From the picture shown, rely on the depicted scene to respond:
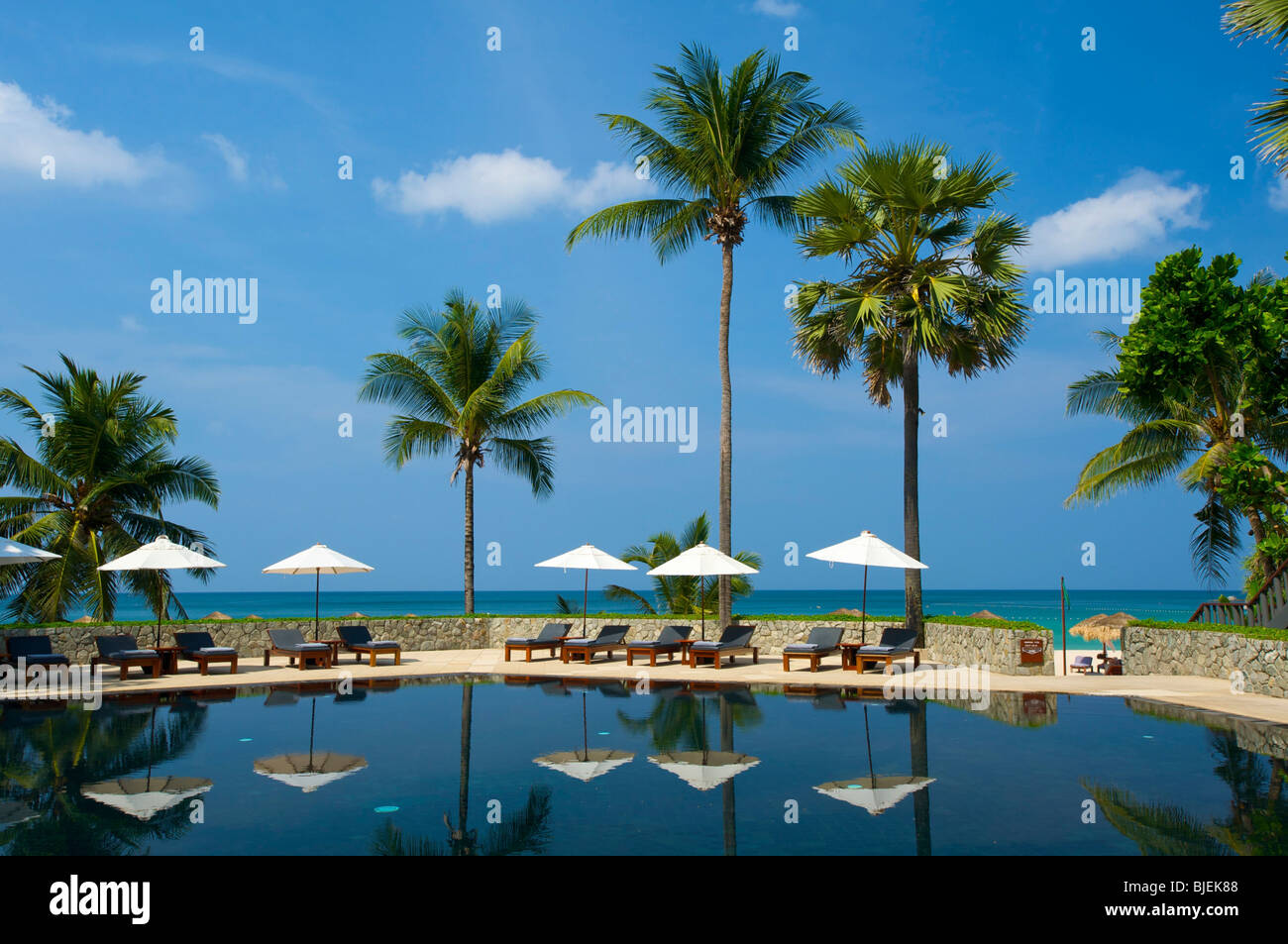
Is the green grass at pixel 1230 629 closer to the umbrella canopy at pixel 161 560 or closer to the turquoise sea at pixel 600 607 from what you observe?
the umbrella canopy at pixel 161 560

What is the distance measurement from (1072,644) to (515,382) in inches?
1326

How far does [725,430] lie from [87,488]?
14291mm

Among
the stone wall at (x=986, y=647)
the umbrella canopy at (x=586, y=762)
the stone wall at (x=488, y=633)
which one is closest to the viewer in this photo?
the umbrella canopy at (x=586, y=762)

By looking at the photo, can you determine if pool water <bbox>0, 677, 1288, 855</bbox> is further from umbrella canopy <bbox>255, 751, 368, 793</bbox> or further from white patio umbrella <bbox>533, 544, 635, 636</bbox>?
white patio umbrella <bbox>533, 544, 635, 636</bbox>

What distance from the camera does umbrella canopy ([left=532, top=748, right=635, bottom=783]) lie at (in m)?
8.08

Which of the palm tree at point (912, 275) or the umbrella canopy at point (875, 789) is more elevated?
the palm tree at point (912, 275)

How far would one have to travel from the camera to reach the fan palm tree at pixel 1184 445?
63.5 feet

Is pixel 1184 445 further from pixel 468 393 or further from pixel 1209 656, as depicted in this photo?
pixel 468 393

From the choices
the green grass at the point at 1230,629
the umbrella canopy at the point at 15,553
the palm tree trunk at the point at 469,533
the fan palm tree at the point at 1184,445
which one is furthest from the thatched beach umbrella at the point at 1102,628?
the umbrella canopy at the point at 15,553

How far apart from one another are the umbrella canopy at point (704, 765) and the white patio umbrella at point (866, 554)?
23.2 ft

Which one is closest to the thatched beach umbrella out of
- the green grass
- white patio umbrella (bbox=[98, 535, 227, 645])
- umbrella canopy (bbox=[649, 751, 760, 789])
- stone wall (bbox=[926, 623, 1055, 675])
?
stone wall (bbox=[926, 623, 1055, 675])

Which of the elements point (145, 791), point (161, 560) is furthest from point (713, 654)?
point (145, 791)

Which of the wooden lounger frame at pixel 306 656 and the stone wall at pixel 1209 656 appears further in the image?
the wooden lounger frame at pixel 306 656
